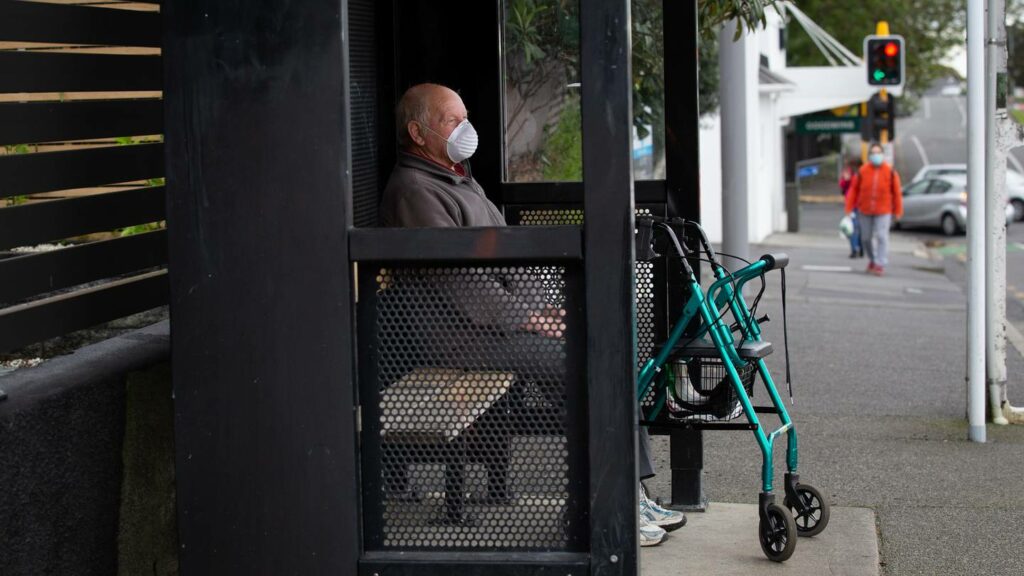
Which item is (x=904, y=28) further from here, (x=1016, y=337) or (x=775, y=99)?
(x=1016, y=337)

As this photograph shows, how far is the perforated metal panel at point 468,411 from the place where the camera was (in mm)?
3384

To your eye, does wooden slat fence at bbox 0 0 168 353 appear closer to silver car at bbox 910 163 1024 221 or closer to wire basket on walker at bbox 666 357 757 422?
wire basket on walker at bbox 666 357 757 422

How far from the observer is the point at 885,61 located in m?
21.7

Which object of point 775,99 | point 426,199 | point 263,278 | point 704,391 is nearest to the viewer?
point 263,278

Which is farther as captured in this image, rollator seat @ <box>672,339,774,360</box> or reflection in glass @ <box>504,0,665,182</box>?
reflection in glass @ <box>504,0,665,182</box>

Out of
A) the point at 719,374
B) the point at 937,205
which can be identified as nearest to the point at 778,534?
the point at 719,374

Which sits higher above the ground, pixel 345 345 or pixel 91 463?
pixel 345 345

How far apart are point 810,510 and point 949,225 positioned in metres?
26.9

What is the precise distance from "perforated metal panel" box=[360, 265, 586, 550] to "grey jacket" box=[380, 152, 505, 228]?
2.91ft

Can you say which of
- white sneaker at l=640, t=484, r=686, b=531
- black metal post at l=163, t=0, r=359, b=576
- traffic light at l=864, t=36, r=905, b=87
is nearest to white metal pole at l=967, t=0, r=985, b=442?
white sneaker at l=640, t=484, r=686, b=531

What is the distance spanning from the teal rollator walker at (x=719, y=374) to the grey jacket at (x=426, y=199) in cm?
70

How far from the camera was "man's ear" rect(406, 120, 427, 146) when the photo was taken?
181 inches

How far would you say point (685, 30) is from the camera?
19.0ft

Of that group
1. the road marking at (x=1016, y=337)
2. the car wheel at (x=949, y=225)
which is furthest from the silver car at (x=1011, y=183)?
the road marking at (x=1016, y=337)
